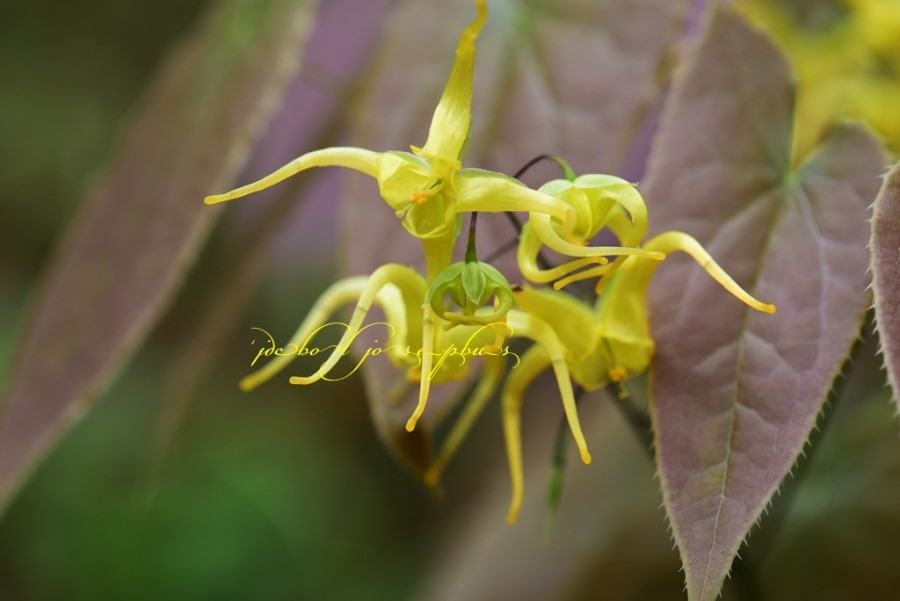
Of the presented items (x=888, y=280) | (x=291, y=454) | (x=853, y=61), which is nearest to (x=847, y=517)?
(x=853, y=61)

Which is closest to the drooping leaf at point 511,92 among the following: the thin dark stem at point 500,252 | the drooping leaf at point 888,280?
the thin dark stem at point 500,252

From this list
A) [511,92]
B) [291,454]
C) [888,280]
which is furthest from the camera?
[291,454]

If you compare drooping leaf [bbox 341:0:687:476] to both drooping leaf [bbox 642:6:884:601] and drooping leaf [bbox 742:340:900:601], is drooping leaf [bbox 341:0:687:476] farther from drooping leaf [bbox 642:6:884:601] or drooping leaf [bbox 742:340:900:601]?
drooping leaf [bbox 742:340:900:601]

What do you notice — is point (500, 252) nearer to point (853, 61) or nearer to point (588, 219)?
point (588, 219)

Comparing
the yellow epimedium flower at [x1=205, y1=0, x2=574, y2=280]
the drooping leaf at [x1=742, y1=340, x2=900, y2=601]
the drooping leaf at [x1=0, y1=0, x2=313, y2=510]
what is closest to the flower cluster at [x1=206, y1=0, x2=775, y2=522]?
the yellow epimedium flower at [x1=205, y1=0, x2=574, y2=280]

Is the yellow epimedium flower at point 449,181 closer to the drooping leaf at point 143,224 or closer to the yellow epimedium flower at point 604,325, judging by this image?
the yellow epimedium flower at point 604,325

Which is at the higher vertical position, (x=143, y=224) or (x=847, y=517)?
(x=143, y=224)

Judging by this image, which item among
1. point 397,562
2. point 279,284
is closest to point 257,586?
point 397,562
